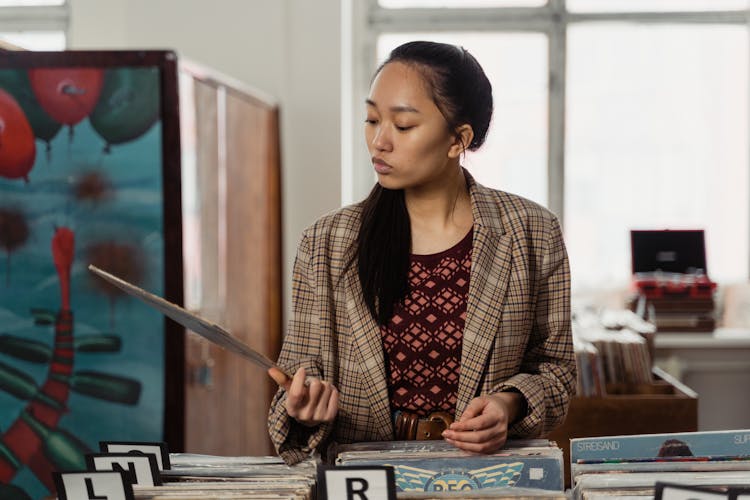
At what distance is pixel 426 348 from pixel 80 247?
4.51 feet

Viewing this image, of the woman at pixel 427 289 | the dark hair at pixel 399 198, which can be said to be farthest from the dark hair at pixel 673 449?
the dark hair at pixel 399 198

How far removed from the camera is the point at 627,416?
9.61ft

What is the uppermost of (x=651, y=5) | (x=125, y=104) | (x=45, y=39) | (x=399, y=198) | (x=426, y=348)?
(x=651, y=5)

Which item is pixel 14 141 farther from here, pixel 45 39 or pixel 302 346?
pixel 45 39

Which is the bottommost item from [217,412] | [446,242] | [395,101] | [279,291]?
[217,412]

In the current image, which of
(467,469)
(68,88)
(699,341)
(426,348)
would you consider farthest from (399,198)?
(699,341)

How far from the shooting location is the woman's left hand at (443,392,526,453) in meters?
1.12

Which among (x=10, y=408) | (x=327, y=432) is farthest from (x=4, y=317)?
(x=327, y=432)

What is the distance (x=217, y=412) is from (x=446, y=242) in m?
1.77

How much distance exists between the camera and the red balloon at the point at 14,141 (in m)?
2.40

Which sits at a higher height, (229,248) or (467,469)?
(229,248)

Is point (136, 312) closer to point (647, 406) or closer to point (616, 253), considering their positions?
point (647, 406)

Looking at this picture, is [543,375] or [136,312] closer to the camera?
[543,375]

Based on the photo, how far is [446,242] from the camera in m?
1.46
